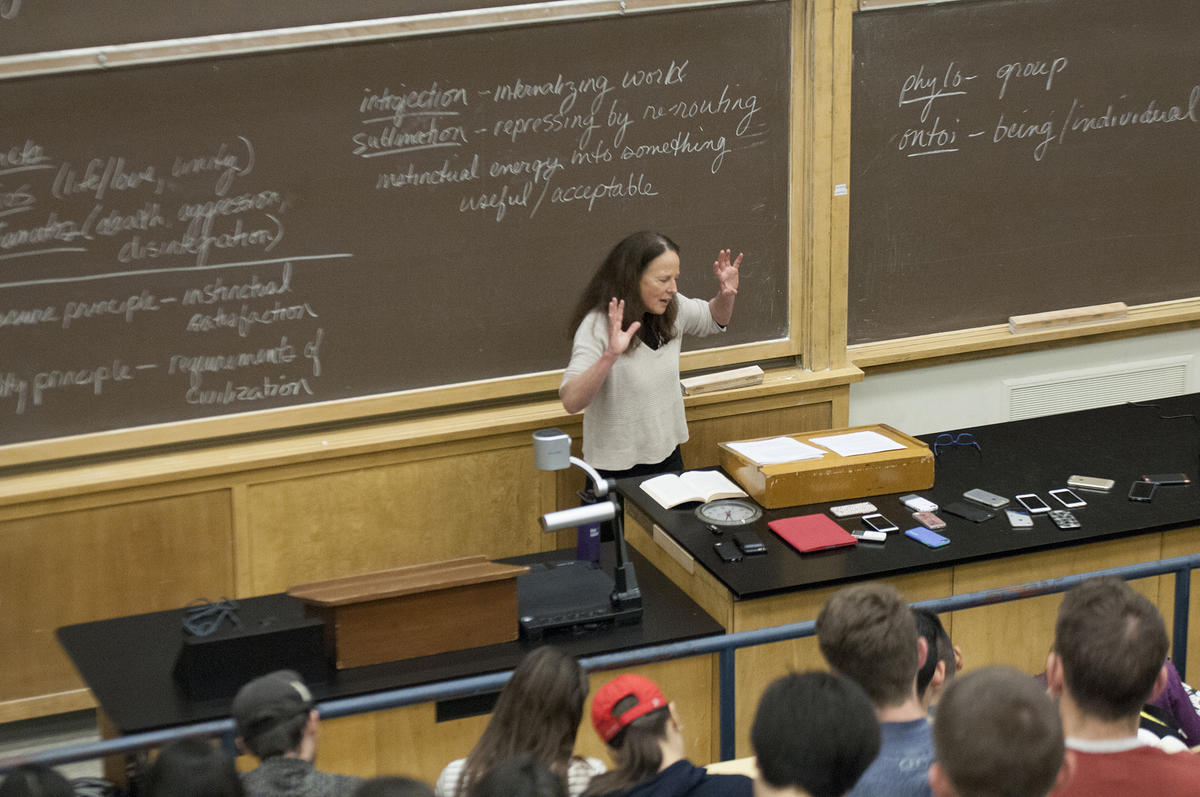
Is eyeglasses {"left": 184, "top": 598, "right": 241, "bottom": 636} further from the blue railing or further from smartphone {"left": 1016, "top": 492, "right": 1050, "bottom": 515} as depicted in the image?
smartphone {"left": 1016, "top": 492, "right": 1050, "bottom": 515}

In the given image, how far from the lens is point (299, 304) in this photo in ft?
16.3

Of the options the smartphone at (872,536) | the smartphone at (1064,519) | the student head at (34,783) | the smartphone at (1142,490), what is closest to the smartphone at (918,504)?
the smartphone at (872,536)

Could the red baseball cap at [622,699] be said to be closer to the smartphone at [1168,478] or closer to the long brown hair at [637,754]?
the long brown hair at [637,754]

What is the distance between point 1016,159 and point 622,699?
13.0ft

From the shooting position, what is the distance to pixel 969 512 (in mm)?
4391

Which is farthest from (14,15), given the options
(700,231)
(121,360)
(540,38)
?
(700,231)

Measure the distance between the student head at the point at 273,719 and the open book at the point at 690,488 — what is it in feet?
6.57

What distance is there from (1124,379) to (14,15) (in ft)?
15.5

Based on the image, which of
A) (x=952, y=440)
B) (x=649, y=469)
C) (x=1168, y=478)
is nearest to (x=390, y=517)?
(x=649, y=469)

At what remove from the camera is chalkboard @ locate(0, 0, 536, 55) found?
4.43 m

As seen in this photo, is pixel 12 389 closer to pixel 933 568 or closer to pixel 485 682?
pixel 485 682

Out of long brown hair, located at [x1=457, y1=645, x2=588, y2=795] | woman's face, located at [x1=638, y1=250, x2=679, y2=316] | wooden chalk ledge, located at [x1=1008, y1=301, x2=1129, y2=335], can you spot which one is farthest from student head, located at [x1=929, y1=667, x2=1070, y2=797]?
wooden chalk ledge, located at [x1=1008, y1=301, x2=1129, y2=335]

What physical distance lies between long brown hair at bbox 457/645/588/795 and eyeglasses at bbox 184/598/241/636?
1183 mm

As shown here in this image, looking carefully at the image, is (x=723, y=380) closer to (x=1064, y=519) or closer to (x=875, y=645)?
(x=1064, y=519)
